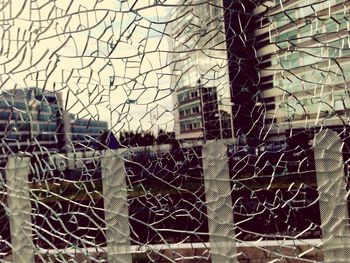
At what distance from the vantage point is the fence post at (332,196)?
0.64 m

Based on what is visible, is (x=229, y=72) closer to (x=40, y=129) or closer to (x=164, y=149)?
(x=164, y=149)

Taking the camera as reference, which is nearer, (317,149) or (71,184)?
(317,149)

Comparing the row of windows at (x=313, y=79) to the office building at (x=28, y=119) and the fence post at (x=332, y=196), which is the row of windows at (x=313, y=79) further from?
the office building at (x=28, y=119)

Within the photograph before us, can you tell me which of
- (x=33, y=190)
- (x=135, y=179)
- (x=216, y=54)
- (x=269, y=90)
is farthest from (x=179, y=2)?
(x=33, y=190)

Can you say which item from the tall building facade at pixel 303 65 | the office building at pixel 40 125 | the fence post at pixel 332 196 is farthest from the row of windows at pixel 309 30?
the office building at pixel 40 125

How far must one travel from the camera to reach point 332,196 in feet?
2.14

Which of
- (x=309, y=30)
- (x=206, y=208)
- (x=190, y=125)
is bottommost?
(x=206, y=208)

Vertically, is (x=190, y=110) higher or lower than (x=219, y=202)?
Answer: higher

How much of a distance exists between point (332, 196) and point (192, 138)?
24cm

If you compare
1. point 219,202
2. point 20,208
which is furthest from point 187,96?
point 20,208

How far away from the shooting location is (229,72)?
69cm

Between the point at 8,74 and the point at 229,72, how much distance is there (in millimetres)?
411

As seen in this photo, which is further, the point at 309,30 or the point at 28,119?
the point at 28,119

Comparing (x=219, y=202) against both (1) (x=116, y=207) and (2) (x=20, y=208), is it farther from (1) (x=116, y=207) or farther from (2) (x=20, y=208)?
(2) (x=20, y=208)
